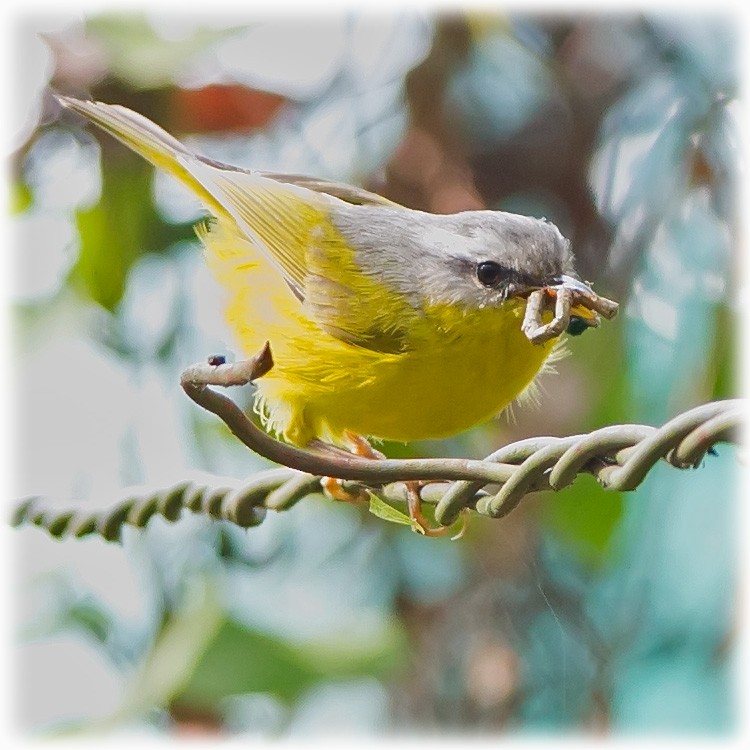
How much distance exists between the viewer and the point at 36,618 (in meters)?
1.08

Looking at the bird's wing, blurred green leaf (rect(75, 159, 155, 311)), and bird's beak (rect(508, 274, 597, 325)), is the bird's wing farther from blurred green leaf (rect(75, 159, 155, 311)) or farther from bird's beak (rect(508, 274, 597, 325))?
blurred green leaf (rect(75, 159, 155, 311))

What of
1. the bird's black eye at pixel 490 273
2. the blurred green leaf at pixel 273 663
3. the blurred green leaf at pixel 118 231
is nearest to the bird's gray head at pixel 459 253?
the bird's black eye at pixel 490 273

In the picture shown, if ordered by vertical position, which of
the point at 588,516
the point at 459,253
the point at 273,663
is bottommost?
the point at 273,663

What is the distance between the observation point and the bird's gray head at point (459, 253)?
2.38 ft

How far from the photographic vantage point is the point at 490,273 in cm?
74

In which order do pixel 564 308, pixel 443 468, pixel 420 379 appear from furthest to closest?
pixel 420 379 → pixel 564 308 → pixel 443 468

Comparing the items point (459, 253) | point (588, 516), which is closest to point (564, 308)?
point (459, 253)

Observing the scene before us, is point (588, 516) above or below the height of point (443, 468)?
below

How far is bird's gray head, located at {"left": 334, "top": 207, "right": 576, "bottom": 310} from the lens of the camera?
2.38 feet

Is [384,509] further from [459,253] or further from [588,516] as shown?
[588,516]

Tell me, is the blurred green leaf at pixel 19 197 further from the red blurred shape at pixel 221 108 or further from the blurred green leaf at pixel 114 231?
the red blurred shape at pixel 221 108

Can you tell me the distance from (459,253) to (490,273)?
0.04 metres

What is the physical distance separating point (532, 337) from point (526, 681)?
605 millimetres

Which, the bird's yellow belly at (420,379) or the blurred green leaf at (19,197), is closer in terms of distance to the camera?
the bird's yellow belly at (420,379)
